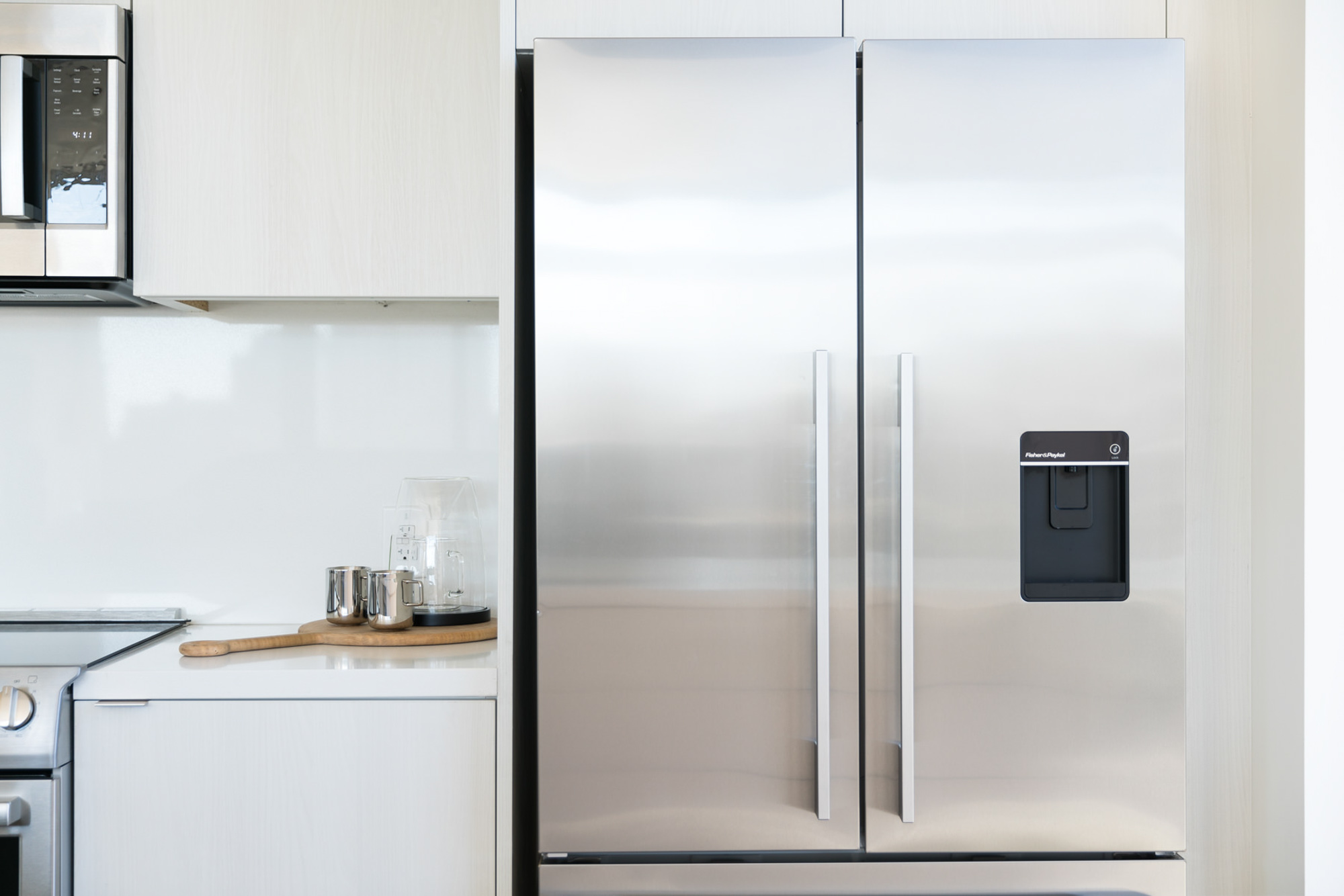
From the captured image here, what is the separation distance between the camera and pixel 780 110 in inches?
51.9

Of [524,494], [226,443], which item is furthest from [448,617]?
[226,443]

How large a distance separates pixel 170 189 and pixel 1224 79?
5.97 feet

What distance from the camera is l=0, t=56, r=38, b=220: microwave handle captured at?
5.40 feet

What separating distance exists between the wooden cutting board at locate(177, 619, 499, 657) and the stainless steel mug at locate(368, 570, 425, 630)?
2 centimetres

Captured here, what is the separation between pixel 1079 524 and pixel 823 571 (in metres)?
0.39

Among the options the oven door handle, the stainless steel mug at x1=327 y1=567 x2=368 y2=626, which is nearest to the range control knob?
the oven door handle

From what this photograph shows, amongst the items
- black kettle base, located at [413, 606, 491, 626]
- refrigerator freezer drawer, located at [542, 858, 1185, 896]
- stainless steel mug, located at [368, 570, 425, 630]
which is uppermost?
stainless steel mug, located at [368, 570, 425, 630]

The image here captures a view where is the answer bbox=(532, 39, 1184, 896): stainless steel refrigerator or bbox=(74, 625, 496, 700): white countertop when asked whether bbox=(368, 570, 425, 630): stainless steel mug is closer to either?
bbox=(74, 625, 496, 700): white countertop

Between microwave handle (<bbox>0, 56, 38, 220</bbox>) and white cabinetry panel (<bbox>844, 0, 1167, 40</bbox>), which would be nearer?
white cabinetry panel (<bbox>844, 0, 1167, 40</bbox>)
